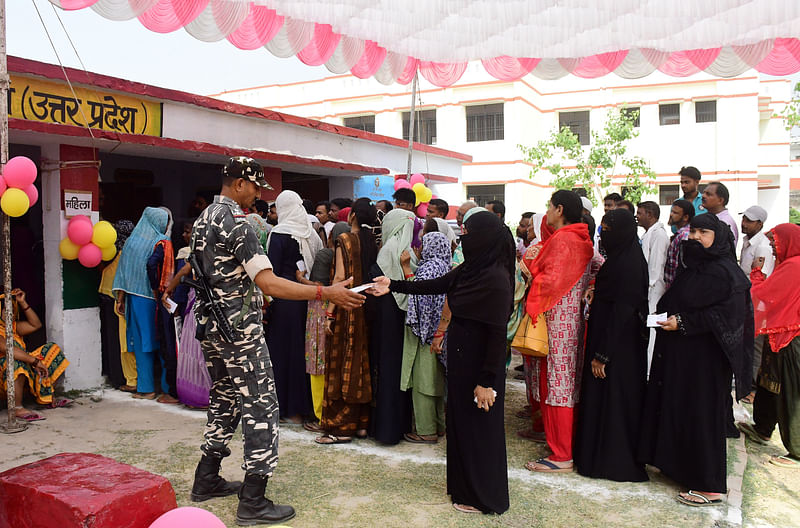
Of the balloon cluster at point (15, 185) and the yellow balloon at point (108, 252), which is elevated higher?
the balloon cluster at point (15, 185)

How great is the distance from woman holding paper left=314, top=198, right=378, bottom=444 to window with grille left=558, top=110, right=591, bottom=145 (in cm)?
1812

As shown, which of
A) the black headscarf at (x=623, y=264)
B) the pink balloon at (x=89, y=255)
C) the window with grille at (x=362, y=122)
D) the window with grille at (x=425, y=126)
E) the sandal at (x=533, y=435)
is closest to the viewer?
the black headscarf at (x=623, y=264)

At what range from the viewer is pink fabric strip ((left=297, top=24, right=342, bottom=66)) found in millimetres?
4898

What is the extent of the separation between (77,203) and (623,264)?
4.99 m

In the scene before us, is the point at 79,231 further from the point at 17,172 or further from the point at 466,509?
the point at 466,509

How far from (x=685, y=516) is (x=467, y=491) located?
1.23 meters

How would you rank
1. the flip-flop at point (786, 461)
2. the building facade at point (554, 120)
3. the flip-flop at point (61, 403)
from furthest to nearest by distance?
the building facade at point (554, 120)
the flip-flop at point (61, 403)
the flip-flop at point (786, 461)

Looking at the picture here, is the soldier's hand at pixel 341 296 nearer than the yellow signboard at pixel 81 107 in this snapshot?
Yes

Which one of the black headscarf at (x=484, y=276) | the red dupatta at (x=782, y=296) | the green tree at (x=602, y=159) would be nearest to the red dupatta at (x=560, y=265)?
the black headscarf at (x=484, y=276)

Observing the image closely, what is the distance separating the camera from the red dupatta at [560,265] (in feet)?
13.2

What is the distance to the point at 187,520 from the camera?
7.70ft

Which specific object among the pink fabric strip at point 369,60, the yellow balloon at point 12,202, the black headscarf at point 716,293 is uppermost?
the pink fabric strip at point 369,60

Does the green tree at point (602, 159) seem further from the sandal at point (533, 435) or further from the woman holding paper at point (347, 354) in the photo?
the woman holding paper at point (347, 354)

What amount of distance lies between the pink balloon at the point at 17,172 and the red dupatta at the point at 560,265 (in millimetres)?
3853
